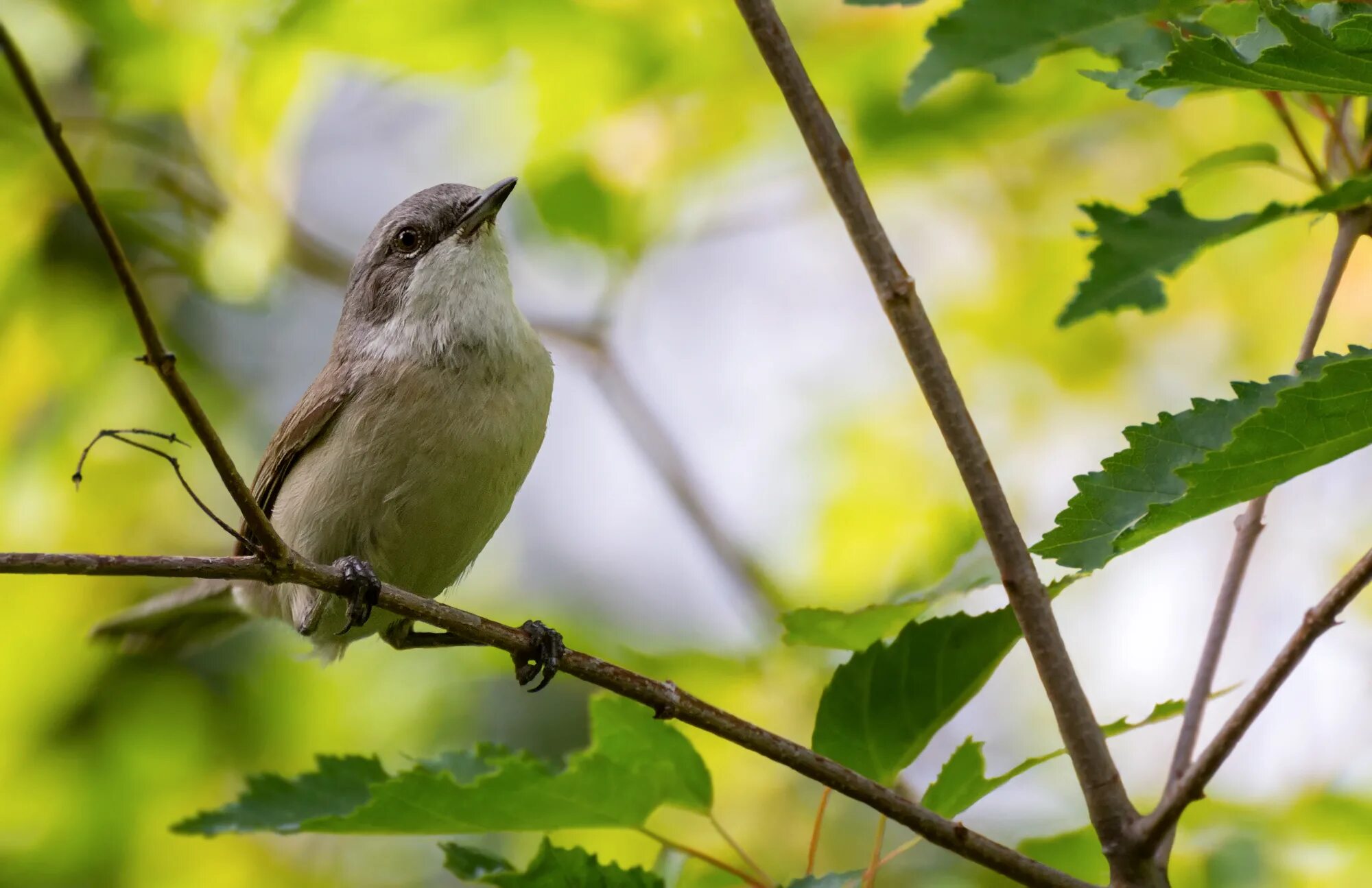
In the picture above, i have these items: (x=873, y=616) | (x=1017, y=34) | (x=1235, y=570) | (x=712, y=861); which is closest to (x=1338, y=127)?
(x=1017, y=34)

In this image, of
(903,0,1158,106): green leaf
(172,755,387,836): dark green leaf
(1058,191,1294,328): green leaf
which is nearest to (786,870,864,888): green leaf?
(172,755,387,836): dark green leaf

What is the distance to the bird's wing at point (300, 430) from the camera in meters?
4.57

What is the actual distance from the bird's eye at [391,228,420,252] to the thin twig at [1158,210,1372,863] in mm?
3519

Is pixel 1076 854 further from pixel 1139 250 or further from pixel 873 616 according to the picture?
pixel 1139 250

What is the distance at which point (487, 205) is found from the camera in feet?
16.3

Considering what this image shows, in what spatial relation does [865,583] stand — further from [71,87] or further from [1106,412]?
[71,87]

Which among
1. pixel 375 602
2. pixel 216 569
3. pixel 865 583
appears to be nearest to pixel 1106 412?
pixel 865 583

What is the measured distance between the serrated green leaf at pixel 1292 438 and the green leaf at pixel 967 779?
71 cm

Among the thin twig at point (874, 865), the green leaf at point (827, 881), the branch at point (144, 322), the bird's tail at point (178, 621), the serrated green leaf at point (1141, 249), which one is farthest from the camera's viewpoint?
the bird's tail at point (178, 621)

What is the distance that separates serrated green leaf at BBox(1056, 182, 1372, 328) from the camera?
293 centimetres

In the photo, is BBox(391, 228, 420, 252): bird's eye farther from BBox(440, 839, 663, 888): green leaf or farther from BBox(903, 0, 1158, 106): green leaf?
BBox(440, 839, 663, 888): green leaf

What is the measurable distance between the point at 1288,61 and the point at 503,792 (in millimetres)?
2108

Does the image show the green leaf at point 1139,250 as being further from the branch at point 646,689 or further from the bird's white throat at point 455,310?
the bird's white throat at point 455,310

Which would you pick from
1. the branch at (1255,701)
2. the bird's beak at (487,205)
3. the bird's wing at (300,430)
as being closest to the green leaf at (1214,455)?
the branch at (1255,701)
